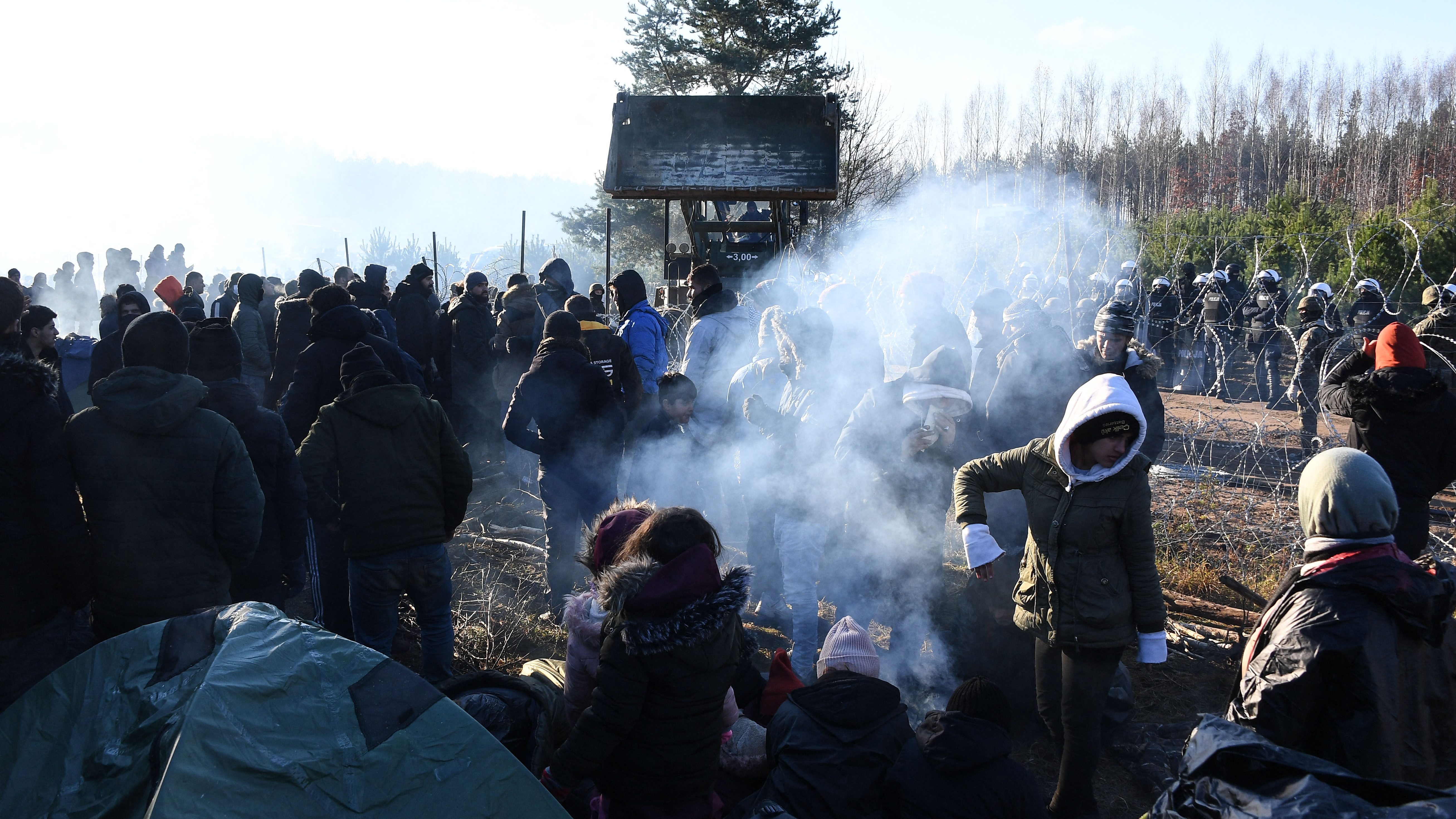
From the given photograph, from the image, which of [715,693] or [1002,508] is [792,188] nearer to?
[1002,508]

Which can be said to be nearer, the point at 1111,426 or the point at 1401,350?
the point at 1111,426

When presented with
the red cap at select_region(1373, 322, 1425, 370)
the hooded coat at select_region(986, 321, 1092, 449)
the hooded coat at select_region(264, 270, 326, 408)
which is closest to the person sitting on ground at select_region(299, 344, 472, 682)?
the hooded coat at select_region(264, 270, 326, 408)

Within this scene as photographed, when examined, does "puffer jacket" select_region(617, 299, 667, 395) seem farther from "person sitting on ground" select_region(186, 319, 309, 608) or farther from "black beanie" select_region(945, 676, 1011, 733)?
"black beanie" select_region(945, 676, 1011, 733)

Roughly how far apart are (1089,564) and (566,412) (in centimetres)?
282

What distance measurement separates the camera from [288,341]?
6102 millimetres

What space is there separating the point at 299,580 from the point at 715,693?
2.73 m

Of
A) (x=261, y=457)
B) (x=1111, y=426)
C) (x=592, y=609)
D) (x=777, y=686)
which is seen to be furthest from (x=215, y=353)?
(x=1111, y=426)

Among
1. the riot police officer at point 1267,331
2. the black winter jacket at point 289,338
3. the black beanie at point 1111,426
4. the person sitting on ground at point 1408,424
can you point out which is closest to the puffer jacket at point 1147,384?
the person sitting on ground at point 1408,424

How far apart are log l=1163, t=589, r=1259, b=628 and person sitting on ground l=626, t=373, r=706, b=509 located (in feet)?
9.54

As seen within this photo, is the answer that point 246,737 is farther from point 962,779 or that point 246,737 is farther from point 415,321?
point 415,321

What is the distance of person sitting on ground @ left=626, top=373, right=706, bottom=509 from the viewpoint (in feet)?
15.5

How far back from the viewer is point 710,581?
7.57 ft

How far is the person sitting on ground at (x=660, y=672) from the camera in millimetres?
2250

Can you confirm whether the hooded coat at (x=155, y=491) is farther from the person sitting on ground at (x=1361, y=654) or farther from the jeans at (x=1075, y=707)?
the person sitting on ground at (x=1361, y=654)
